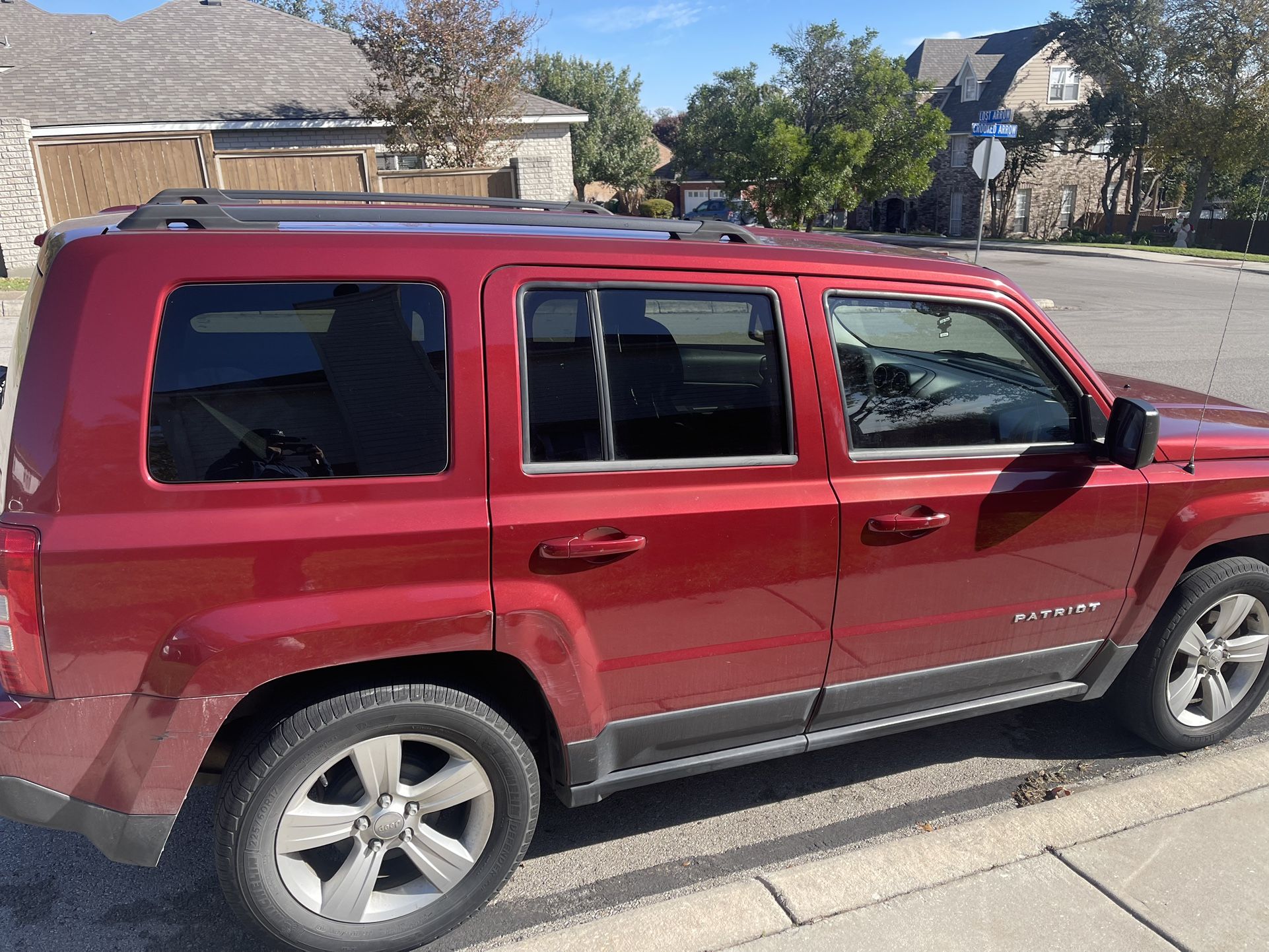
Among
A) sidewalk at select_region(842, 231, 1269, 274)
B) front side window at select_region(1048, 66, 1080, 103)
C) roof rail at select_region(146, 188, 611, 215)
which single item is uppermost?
front side window at select_region(1048, 66, 1080, 103)

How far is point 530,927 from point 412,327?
1.73m

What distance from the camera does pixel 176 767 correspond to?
2184mm

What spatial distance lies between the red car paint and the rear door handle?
0.8 inches

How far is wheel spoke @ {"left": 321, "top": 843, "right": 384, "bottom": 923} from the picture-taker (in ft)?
7.97

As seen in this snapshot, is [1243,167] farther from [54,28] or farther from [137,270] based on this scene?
[137,270]

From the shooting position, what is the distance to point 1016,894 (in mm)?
2707

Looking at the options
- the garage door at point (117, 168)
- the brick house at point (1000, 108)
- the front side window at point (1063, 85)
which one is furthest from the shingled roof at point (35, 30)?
the front side window at point (1063, 85)

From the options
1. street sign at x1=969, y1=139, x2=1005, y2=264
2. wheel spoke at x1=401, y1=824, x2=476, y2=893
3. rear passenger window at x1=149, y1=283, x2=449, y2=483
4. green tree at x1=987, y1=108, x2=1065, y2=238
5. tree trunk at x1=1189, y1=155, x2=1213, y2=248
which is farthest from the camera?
green tree at x1=987, y1=108, x2=1065, y2=238

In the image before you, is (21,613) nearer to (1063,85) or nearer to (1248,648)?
(1248,648)

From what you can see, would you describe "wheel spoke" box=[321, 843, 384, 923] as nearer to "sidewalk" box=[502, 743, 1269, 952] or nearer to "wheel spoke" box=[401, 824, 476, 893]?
"wheel spoke" box=[401, 824, 476, 893]

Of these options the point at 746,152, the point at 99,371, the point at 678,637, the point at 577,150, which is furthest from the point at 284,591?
the point at 577,150

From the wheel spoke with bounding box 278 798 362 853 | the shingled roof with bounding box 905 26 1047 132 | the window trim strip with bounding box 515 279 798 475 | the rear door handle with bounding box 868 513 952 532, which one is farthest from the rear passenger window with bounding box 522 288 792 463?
the shingled roof with bounding box 905 26 1047 132

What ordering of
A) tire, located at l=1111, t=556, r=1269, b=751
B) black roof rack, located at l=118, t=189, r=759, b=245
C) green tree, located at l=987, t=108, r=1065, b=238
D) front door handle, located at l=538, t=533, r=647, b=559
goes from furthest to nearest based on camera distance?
1. green tree, located at l=987, t=108, r=1065, b=238
2. tire, located at l=1111, t=556, r=1269, b=751
3. front door handle, located at l=538, t=533, r=647, b=559
4. black roof rack, located at l=118, t=189, r=759, b=245

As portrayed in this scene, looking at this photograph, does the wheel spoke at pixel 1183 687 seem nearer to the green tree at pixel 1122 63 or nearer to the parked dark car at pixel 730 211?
the parked dark car at pixel 730 211
